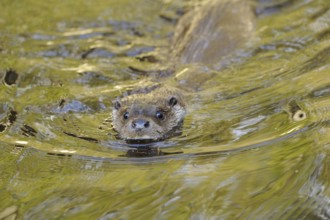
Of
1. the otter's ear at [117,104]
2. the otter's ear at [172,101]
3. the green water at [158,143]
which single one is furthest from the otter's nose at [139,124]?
the otter's ear at [172,101]

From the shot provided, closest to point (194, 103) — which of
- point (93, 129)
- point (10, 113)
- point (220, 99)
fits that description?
point (220, 99)

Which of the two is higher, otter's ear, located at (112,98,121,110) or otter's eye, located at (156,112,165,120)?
otter's ear, located at (112,98,121,110)

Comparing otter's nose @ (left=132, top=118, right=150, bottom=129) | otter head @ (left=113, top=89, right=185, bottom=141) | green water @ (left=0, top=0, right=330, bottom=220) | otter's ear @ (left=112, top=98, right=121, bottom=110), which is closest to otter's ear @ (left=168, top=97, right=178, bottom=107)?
otter head @ (left=113, top=89, right=185, bottom=141)

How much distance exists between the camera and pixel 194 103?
4672mm

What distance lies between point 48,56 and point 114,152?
2081 mm

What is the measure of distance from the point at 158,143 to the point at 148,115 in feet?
0.83

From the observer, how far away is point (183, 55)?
5562mm

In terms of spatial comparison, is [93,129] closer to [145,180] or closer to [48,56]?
[145,180]

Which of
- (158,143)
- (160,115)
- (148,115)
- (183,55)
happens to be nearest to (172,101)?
(160,115)

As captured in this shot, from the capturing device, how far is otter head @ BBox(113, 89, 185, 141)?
402cm

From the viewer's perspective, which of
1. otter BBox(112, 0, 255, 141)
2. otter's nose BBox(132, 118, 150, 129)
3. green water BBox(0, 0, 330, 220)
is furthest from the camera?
otter BBox(112, 0, 255, 141)

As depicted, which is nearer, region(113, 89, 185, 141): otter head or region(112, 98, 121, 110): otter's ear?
region(113, 89, 185, 141): otter head

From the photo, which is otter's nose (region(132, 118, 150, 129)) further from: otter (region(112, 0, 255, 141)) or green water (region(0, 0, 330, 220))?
green water (region(0, 0, 330, 220))

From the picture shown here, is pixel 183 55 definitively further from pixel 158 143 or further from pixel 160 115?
pixel 158 143
